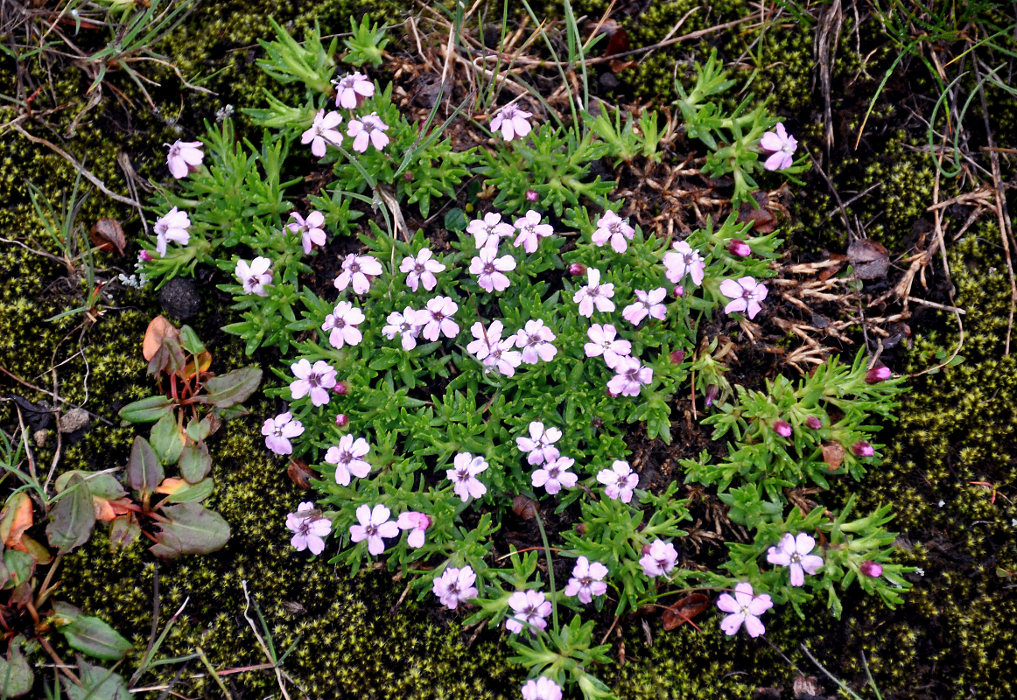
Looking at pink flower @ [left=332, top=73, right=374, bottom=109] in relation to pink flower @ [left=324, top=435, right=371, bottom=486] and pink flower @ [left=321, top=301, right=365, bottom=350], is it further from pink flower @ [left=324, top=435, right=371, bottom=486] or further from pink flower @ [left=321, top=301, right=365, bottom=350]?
pink flower @ [left=324, top=435, right=371, bottom=486]

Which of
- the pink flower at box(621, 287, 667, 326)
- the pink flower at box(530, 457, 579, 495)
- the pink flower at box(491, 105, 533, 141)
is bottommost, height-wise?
the pink flower at box(530, 457, 579, 495)

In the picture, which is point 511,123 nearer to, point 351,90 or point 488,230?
point 488,230

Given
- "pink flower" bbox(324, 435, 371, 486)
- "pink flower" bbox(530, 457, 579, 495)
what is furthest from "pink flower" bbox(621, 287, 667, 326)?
"pink flower" bbox(324, 435, 371, 486)

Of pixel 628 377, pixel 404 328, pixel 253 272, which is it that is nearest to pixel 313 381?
pixel 404 328

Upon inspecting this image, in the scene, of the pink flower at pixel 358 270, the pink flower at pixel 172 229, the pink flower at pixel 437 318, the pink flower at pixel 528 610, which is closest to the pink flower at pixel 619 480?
the pink flower at pixel 528 610

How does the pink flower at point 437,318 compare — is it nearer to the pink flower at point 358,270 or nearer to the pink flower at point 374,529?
the pink flower at point 358,270

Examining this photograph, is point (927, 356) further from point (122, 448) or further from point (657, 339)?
point (122, 448)
